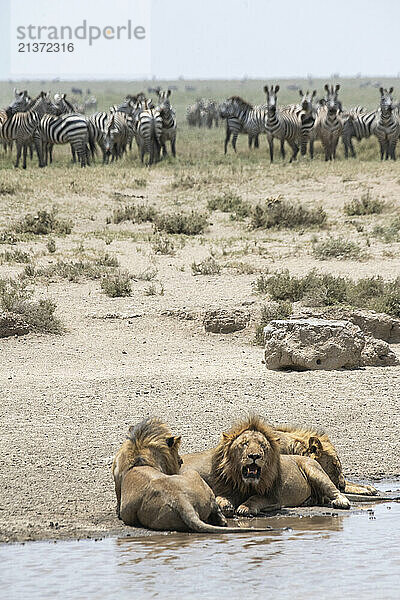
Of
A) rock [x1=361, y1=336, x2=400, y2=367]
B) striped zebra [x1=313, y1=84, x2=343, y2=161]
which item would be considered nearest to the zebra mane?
striped zebra [x1=313, y1=84, x2=343, y2=161]

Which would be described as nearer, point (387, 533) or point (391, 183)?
point (387, 533)

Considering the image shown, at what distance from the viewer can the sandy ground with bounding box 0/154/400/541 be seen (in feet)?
20.7

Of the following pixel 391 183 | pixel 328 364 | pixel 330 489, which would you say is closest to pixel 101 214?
pixel 391 183

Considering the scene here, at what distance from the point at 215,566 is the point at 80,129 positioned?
23.6 meters

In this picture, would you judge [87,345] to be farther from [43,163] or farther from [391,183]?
[43,163]

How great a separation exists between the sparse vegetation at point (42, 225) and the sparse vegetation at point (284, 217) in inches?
125

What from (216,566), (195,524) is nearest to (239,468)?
(195,524)

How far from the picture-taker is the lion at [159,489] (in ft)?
17.3

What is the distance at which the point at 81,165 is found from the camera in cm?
2667

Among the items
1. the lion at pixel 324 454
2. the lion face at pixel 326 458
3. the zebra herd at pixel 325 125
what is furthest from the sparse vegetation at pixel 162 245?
the zebra herd at pixel 325 125

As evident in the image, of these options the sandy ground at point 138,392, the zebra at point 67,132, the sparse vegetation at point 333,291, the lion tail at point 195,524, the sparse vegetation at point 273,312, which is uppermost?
the zebra at point 67,132

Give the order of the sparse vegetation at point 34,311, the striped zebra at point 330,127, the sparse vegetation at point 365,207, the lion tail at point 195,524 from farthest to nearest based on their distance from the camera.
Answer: the striped zebra at point 330,127 → the sparse vegetation at point 365,207 → the sparse vegetation at point 34,311 → the lion tail at point 195,524

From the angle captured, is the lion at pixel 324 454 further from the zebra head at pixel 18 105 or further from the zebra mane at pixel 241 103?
the zebra mane at pixel 241 103

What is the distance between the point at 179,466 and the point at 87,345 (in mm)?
4943
